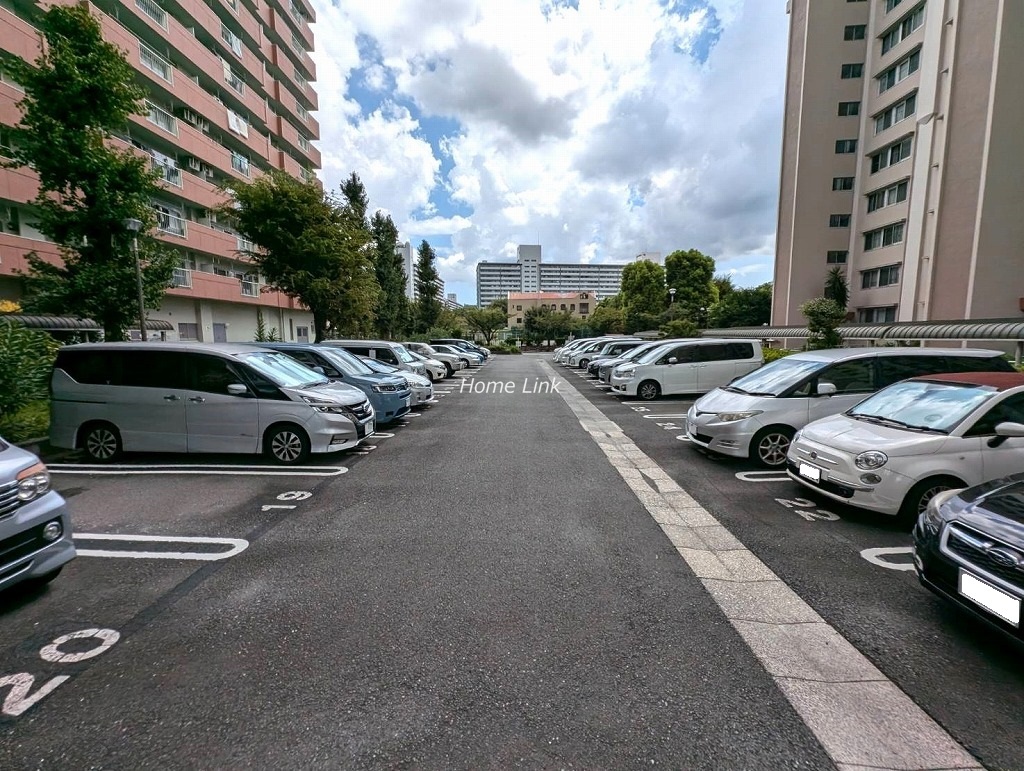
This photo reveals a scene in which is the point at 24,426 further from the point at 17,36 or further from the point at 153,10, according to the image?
the point at 153,10

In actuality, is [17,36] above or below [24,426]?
above

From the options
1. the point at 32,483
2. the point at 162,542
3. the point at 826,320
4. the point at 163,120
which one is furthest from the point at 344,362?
the point at 163,120

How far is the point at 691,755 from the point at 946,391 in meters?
4.96

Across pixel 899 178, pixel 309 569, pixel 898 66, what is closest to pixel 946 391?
pixel 309 569

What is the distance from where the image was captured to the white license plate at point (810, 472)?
4711 mm

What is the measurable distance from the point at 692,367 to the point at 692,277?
41.3 metres

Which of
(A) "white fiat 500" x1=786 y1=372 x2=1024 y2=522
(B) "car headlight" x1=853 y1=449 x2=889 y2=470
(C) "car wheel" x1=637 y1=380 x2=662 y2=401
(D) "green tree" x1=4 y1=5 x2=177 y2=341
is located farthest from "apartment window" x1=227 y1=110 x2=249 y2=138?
(B) "car headlight" x1=853 y1=449 x2=889 y2=470

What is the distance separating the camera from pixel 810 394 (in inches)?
254

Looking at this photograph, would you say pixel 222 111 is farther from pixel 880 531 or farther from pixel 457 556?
pixel 880 531

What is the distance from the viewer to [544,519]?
4.63 meters

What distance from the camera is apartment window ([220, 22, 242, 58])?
80.3ft

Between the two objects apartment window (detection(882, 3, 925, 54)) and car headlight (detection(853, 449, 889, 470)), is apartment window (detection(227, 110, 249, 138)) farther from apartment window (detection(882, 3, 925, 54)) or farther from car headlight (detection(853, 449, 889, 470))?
apartment window (detection(882, 3, 925, 54))

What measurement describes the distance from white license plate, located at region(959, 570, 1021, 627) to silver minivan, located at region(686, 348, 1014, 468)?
12.5 feet

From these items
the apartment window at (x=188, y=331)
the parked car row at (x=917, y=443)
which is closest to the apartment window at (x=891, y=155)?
the parked car row at (x=917, y=443)
